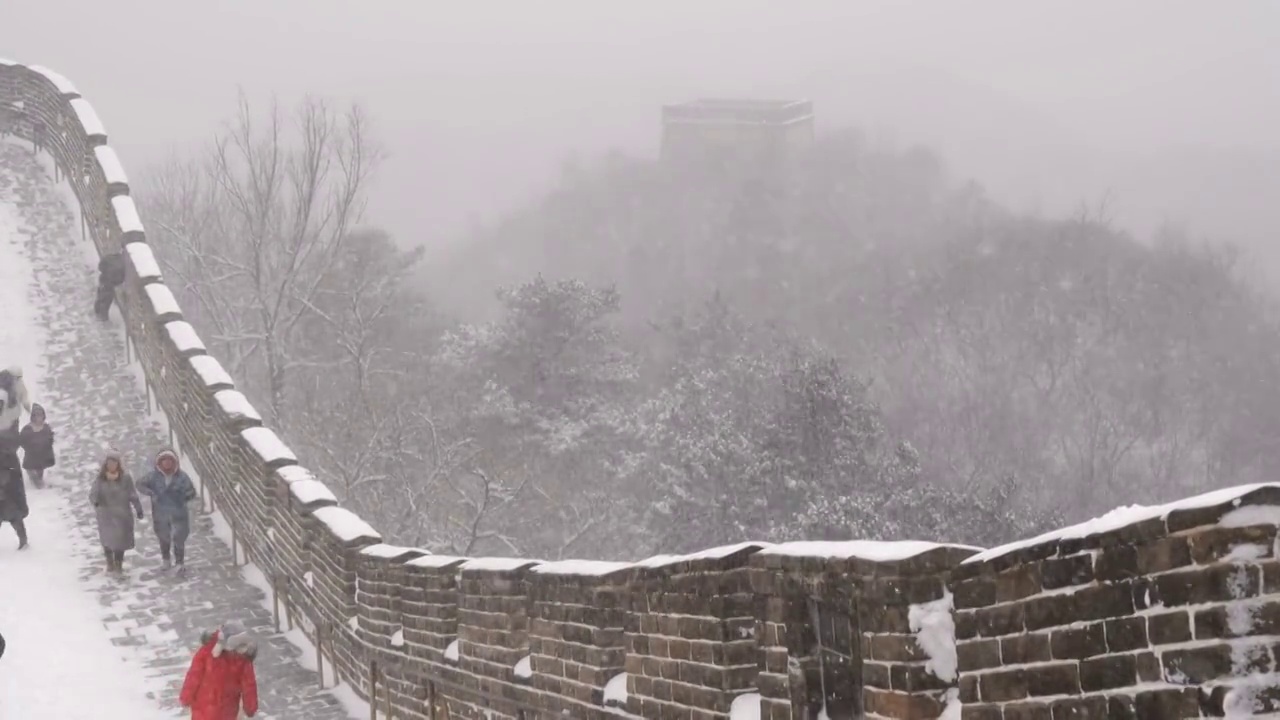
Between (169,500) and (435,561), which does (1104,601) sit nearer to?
(435,561)

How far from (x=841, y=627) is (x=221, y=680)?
18.2ft

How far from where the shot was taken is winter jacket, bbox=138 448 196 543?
13.2 meters

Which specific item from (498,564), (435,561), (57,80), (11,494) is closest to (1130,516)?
(498,564)

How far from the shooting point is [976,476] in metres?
43.0

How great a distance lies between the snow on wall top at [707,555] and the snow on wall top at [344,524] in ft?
16.5

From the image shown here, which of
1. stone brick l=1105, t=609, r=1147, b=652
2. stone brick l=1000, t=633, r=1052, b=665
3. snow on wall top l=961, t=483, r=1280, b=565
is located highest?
snow on wall top l=961, t=483, r=1280, b=565

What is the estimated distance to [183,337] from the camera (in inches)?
638

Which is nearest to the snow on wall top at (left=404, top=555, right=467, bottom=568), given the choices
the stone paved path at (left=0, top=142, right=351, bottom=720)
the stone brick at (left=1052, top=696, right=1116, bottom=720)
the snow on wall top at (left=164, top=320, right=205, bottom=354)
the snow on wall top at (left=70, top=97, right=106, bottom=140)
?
the stone paved path at (left=0, top=142, right=351, bottom=720)

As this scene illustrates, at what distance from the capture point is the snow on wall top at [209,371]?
1480cm

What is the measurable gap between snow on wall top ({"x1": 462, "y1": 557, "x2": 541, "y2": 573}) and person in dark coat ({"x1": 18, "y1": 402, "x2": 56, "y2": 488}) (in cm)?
782

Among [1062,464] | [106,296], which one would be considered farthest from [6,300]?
[1062,464]

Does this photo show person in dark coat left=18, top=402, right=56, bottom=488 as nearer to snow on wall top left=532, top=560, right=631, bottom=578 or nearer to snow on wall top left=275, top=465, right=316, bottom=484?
snow on wall top left=275, top=465, right=316, bottom=484

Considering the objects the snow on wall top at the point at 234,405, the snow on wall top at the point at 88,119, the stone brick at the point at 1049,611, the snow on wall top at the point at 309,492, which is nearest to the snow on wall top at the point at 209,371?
the snow on wall top at the point at 234,405

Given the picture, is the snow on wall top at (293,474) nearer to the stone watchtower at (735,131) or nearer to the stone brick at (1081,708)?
the stone brick at (1081,708)
